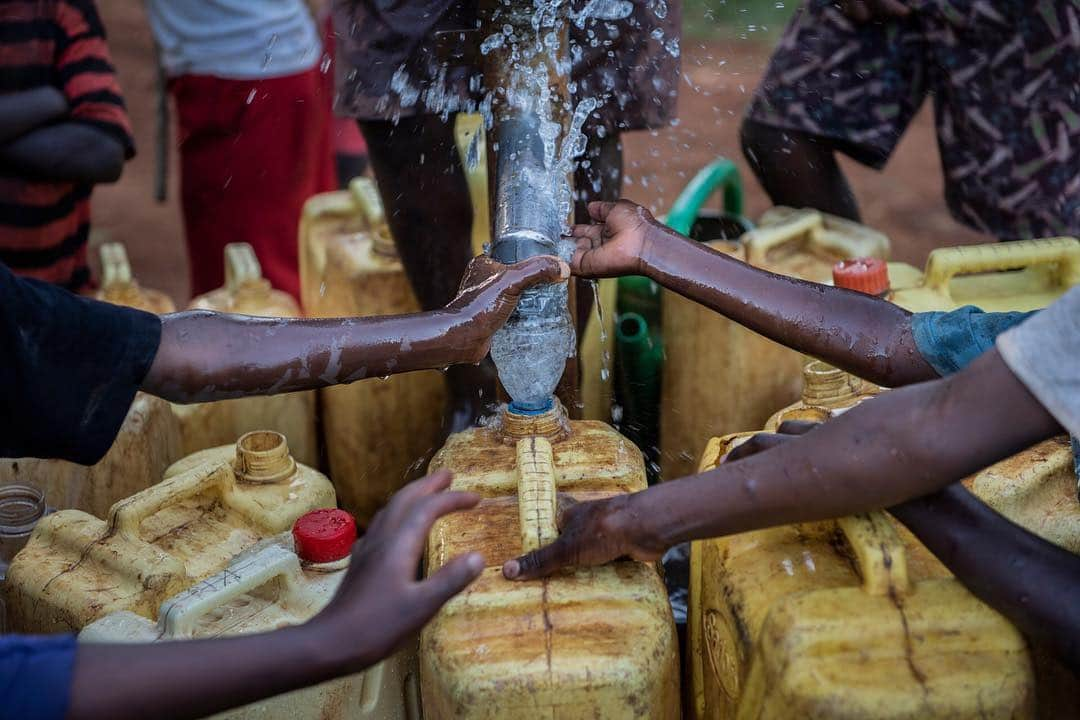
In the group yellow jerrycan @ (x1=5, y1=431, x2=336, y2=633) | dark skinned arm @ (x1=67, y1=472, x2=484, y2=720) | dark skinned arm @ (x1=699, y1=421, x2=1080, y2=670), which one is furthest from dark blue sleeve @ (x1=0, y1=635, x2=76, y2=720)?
dark skinned arm @ (x1=699, y1=421, x2=1080, y2=670)

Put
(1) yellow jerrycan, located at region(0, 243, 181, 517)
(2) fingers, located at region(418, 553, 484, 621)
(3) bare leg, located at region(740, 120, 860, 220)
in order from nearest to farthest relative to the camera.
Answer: (2) fingers, located at region(418, 553, 484, 621)
(1) yellow jerrycan, located at region(0, 243, 181, 517)
(3) bare leg, located at region(740, 120, 860, 220)

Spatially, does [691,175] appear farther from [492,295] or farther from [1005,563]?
[1005,563]

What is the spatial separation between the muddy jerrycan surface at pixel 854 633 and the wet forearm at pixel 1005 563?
0.07ft

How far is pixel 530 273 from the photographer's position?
1.66 m

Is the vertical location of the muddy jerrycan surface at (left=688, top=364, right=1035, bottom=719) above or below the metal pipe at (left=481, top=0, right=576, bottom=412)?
below

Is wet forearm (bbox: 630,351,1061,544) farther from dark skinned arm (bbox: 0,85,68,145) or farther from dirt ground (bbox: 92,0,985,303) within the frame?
dirt ground (bbox: 92,0,985,303)

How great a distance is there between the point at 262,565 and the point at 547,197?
0.69m

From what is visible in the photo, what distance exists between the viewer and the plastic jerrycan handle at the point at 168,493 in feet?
5.40

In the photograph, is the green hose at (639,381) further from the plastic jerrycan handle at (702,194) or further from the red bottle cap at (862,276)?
the red bottle cap at (862,276)

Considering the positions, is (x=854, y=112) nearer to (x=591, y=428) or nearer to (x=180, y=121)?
(x=591, y=428)

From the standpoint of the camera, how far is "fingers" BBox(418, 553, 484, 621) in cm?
119

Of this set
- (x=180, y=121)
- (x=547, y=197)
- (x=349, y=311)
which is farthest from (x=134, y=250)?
(x=547, y=197)

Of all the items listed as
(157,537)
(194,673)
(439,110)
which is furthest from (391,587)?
(439,110)

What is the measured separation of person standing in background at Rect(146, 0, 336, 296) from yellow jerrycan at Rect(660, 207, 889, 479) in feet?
4.77
